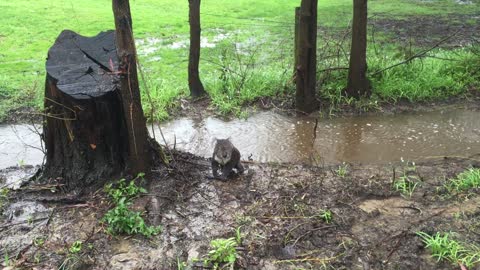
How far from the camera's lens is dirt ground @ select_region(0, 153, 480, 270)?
11.4 feet

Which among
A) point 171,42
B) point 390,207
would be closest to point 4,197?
point 390,207

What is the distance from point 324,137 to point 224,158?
2.16 m

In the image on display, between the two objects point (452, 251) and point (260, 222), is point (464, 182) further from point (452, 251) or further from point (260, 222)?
point (260, 222)

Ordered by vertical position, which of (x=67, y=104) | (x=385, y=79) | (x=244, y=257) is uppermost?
(x=67, y=104)

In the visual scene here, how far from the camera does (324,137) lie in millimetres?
6309

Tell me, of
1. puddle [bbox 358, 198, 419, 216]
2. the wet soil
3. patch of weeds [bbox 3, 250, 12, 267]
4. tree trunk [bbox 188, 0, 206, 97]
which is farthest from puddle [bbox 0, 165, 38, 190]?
the wet soil

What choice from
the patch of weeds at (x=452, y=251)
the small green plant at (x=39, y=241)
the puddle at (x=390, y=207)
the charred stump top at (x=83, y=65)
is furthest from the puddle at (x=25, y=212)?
the patch of weeds at (x=452, y=251)

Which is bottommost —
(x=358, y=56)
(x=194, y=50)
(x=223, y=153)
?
(x=223, y=153)

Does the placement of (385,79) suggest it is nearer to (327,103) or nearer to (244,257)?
(327,103)

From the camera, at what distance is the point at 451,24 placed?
12.3 meters

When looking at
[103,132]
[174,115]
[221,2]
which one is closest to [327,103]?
[174,115]

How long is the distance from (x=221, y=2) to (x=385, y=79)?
9738 mm

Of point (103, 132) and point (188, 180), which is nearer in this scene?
point (103, 132)

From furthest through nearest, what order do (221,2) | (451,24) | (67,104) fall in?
(221,2)
(451,24)
(67,104)
